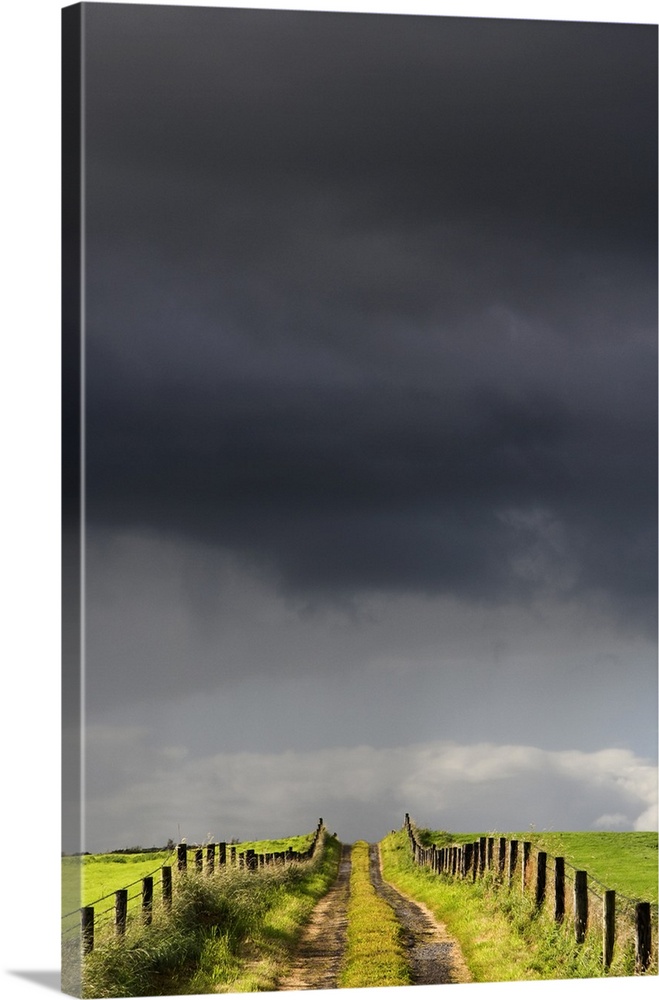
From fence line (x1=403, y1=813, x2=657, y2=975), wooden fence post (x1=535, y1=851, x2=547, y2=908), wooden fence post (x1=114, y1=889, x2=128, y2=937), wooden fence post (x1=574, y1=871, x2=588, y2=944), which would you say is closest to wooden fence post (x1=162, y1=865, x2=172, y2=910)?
wooden fence post (x1=114, y1=889, x2=128, y2=937)

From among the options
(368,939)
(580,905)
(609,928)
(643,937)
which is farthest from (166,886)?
(643,937)

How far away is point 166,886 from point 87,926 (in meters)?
0.77

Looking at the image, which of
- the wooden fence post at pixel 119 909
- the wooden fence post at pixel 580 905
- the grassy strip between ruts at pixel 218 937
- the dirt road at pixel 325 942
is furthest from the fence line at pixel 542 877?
the wooden fence post at pixel 119 909

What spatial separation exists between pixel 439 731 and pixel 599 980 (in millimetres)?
2177

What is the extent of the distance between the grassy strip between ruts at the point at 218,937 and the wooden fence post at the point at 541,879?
1567mm

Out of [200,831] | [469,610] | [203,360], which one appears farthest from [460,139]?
[200,831]

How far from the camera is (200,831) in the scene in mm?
11891

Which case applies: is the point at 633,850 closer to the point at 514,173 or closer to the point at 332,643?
the point at 332,643

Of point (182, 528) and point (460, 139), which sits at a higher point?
point (460, 139)

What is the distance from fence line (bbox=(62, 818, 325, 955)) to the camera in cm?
1132

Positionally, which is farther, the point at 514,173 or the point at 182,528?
the point at 514,173

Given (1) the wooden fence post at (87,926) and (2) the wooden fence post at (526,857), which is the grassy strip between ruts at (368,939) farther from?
(1) the wooden fence post at (87,926)

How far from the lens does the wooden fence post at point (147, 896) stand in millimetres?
11648

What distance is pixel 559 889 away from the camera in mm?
12609
